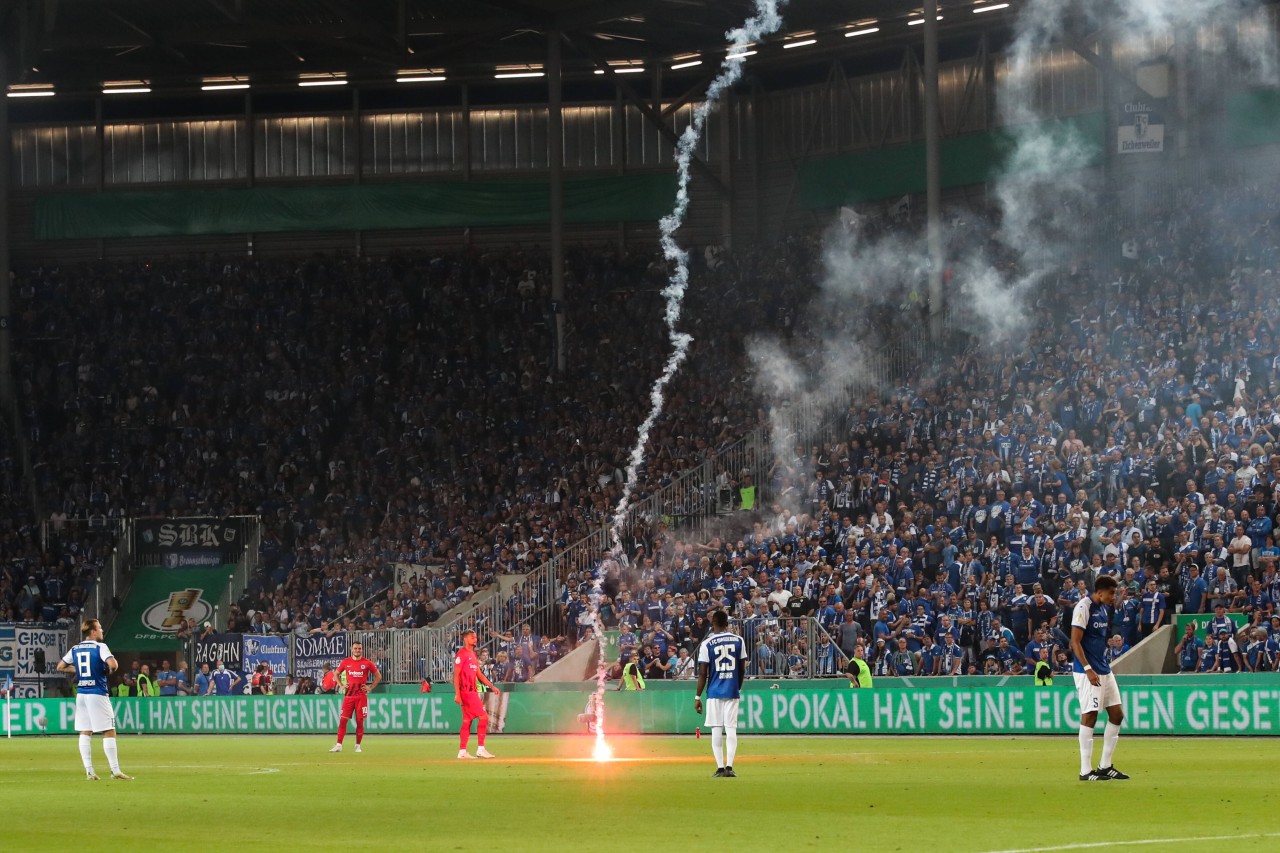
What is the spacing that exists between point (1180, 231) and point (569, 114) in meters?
23.7

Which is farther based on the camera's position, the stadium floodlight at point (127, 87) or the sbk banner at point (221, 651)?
the stadium floodlight at point (127, 87)

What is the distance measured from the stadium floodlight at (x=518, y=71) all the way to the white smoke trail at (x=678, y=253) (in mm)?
4999

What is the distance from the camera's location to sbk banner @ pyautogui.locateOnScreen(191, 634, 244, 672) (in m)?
48.8

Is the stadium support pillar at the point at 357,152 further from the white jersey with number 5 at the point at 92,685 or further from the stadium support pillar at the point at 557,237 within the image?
the white jersey with number 5 at the point at 92,685

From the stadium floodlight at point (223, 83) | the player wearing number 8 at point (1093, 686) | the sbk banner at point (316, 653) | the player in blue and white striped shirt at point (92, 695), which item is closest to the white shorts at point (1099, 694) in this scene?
the player wearing number 8 at point (1093, 686)

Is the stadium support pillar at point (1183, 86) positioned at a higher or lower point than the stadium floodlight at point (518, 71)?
lower

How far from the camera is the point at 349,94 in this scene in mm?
64250

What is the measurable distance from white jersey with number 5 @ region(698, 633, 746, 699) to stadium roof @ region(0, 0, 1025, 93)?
32.2 metres

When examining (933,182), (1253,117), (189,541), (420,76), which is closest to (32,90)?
(420,76)

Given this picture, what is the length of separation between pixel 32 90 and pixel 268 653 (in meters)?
23.8

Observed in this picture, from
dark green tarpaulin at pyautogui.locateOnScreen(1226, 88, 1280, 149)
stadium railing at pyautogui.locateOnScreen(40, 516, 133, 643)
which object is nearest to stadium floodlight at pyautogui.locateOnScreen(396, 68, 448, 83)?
stadium railing at pyautogui.locateOnScreen(40, 516, 133, 643)

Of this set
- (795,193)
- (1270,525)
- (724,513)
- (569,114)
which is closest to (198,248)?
(569,114)

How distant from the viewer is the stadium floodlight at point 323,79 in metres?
61.6

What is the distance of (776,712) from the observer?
3772cm
